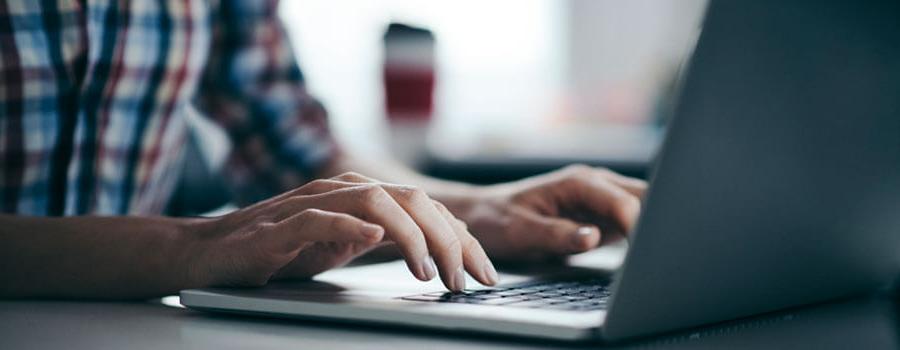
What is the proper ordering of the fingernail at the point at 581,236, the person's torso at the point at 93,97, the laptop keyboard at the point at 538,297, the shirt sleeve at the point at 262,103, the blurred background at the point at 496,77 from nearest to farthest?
the laptop keyboard at the point at 538,297 < the fingernail at the point at 581,236 < the person's torso at the point at 93,97 < the shirt sleeve at the point at 262,103 < the blurred background at the point at 496,77

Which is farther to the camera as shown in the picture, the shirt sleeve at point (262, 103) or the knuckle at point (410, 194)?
the shirt sleeve at point (262, 103)

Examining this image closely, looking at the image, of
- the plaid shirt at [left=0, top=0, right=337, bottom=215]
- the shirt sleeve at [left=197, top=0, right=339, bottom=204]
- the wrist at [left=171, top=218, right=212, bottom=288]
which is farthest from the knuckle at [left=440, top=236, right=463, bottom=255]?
the shirt sleeve at [left=197, top=0, right=339, bottom=204]

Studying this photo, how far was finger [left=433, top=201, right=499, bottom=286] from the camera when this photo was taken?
59cm

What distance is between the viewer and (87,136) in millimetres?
1100

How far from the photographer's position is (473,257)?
1.93ft

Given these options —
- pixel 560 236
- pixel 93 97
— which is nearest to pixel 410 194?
pixel 560 236

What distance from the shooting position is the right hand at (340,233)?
1.83 ft

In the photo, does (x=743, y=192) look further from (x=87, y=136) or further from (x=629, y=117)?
(x=629, y=117)

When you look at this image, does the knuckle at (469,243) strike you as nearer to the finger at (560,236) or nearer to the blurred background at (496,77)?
the finger at (560,236)

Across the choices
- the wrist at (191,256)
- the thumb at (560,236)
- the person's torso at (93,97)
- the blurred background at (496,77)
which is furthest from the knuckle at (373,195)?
the blurred background at (496,77)

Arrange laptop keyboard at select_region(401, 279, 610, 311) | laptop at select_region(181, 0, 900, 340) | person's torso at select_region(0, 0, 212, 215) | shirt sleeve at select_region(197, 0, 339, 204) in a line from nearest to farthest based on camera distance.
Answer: laptop at select_region(181, 0, 900, 340) < laptop keyboard at select_region(401, 279, 610, 311) < person's torso at select_region(0, 0, 212, 215) < shirt sleeve at select_region(197, 0, 339, 204)

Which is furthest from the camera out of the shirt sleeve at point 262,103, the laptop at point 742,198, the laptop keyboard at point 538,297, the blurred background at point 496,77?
the blurred background at point 496,77

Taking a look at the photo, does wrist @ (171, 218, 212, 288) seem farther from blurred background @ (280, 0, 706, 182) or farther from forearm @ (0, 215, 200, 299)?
blurred background @ (280, 0, 706, 182)

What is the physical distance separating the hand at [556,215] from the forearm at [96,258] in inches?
11.7
